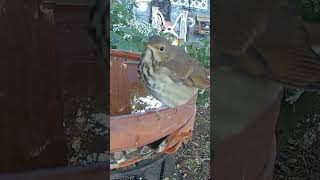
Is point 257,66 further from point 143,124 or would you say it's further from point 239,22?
point 143,124

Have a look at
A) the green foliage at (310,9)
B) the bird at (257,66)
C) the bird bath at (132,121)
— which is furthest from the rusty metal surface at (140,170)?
the green foliage at (310,9)

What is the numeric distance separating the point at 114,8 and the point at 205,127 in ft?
2.49

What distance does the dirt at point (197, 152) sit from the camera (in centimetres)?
298

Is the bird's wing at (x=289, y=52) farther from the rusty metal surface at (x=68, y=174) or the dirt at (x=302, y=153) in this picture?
the rusty metal surface at (x=68, y=174)

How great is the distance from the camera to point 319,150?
351cm

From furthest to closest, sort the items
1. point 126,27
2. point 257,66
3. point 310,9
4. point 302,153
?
1. point 302,153
2. point 310,9
3. point 257,66
4. point 126,27

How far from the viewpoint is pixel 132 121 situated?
2.85 metres

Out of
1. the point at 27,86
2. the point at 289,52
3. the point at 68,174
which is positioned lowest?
the point at 68,174

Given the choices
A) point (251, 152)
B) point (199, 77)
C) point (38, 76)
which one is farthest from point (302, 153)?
point (38, 76)

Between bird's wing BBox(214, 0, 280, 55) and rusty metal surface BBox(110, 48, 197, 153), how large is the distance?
0.37m

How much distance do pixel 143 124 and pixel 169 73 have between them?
278mm

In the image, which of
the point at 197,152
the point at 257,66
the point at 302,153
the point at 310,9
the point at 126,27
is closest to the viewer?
the point at 126,27

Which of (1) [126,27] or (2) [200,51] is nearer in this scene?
(1) [126,27]

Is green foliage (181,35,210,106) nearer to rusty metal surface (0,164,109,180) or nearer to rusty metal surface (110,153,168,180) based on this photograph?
rusty metal surface (110,153,168,180)
